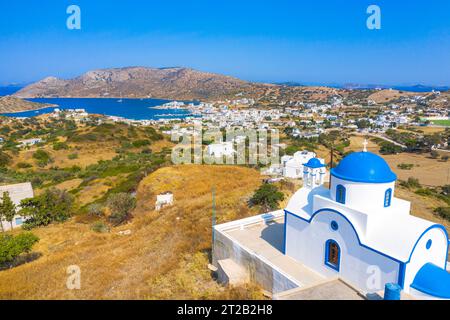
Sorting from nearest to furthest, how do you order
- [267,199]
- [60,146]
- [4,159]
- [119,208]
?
[267,199], [119,208], [4,159], [60,146]

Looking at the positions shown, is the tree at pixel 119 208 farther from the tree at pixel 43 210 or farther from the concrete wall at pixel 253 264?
the concrete wall at pixel 253 264

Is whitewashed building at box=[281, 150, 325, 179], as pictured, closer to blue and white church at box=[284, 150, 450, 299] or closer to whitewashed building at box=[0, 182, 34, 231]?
blue and white church at box=[284, 150, 450, 299]

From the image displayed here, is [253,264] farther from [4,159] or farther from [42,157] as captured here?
[42,157]

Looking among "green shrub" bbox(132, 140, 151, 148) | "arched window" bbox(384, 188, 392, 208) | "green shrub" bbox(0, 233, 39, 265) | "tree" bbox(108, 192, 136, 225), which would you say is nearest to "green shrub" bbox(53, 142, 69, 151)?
"green shrub" bbox(132, 140, 151, 148)

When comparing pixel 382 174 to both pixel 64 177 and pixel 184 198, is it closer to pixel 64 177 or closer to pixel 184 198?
pixel 184 198

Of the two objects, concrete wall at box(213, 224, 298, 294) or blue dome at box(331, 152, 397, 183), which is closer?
blue dome at box(331, 152, 397, 183)

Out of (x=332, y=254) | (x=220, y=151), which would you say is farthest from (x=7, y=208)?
(x=220, y=151)

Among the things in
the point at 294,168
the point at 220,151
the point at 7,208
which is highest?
the point at 220,151
